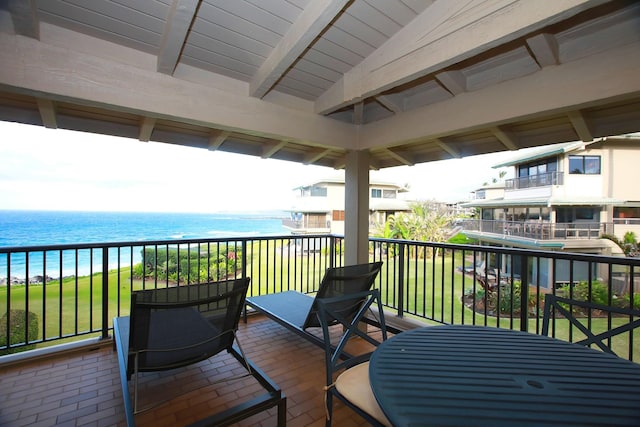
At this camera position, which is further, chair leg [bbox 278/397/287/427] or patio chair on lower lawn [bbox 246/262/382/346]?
patio chair on lower lawn [bbox 246/262/382/346]

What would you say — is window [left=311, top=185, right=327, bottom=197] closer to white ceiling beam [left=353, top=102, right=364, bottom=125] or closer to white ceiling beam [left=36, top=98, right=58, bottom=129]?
white ceiling beam [left=353, top=102, right=364, bottom=125]

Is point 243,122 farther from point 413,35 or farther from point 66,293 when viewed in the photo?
point 66,293

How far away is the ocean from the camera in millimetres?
28858

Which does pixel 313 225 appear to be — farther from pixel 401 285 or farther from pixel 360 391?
pixel 360 391

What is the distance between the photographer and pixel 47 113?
2467mm

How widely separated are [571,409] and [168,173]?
45.7 m

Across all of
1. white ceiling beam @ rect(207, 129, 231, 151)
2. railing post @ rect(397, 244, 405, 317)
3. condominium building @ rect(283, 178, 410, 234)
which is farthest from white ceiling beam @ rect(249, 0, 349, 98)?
condominium building @ rect(283, 178, 410, 234)

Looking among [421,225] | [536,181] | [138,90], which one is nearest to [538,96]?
[138,90]

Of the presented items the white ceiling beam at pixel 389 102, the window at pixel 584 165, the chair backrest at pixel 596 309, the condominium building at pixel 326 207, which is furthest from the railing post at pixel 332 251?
the condominium building at pixel 326 207

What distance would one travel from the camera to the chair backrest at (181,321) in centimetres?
177

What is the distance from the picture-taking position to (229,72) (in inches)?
96.7

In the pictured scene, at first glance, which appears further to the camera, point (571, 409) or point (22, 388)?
point (22, 388)

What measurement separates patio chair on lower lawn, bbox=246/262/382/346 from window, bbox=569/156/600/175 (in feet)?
54.2

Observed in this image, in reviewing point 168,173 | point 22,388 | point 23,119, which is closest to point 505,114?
point 23,119
